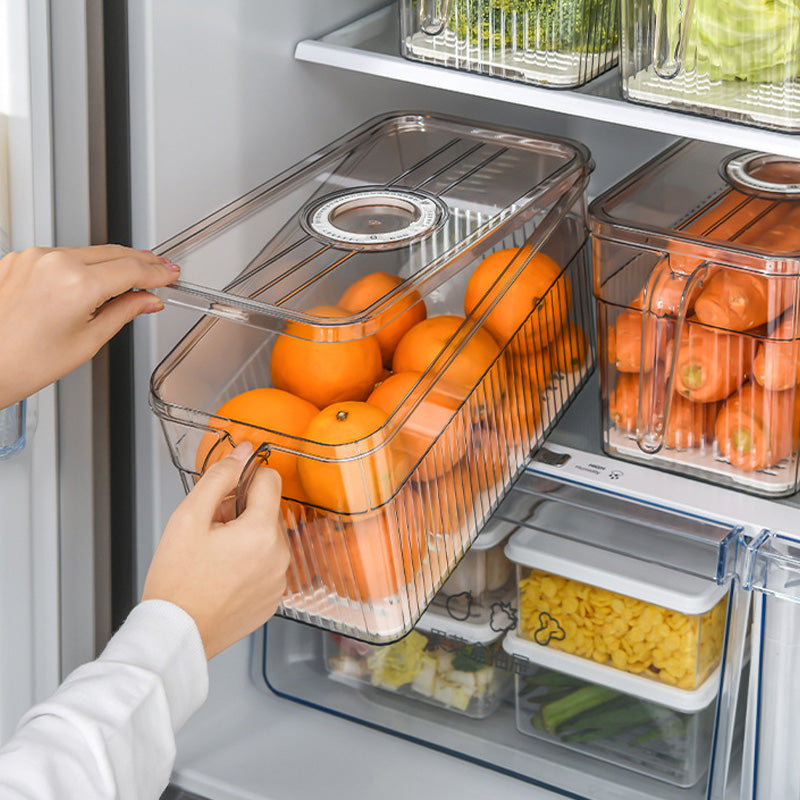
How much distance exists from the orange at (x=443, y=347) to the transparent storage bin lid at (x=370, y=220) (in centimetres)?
3

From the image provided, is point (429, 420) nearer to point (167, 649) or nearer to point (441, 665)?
point (167, 649)

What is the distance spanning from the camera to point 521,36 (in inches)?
38.0

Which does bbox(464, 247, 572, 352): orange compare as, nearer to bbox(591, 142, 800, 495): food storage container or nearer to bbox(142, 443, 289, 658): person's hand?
bbox(591, 142, 800, 495): food storage container

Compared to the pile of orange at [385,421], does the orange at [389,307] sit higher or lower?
higher

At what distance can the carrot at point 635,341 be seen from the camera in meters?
0.98

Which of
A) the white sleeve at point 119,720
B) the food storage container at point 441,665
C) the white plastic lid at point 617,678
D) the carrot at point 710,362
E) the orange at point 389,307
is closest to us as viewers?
the white sleeve at point 119,720

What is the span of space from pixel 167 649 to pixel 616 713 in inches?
19.6

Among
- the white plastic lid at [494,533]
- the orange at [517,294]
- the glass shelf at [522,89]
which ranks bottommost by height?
the white plastic lid at [494,533]

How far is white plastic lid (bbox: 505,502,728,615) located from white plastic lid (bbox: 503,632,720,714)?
9 centimetres

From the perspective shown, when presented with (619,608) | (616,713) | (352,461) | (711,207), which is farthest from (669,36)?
(616,713)

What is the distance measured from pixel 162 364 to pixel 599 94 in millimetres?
402

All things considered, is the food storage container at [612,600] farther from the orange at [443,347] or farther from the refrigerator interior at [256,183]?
the orange at [443,347]

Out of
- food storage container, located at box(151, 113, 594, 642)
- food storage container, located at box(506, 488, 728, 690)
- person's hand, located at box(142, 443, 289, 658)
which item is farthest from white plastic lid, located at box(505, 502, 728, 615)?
person's hand, located at box(142, 443, 289, 658)

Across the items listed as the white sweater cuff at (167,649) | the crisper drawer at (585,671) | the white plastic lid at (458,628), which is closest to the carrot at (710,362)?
the crisper drawer at (585,671)
